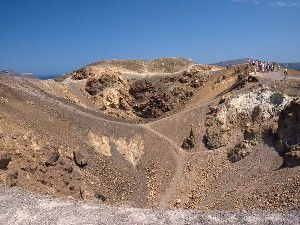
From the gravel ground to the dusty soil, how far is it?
5719 mm

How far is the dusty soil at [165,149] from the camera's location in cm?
3117

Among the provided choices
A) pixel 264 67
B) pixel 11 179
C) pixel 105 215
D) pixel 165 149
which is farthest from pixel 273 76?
pixel 105 215

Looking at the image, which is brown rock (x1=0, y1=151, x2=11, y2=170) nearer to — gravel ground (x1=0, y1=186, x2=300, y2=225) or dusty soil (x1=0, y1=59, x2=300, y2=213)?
dusty soil (x1=0, y1=59, x2=300, y2=213)

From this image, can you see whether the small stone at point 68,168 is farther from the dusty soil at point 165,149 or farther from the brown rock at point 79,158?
the brown rock at point 79,158

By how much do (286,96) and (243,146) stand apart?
752 centimetres

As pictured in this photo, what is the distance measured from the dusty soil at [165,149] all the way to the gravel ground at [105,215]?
5719 millimetres

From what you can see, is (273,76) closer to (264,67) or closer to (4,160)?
(264,67)

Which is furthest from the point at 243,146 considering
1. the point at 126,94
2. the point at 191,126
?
the point at 126,94

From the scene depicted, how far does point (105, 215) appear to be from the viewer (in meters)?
20.5

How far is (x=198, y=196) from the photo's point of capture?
3703cm

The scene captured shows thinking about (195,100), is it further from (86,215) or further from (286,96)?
(86,215)

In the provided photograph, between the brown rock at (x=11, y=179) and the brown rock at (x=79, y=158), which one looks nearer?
the brown rock at (x=11, y=179)

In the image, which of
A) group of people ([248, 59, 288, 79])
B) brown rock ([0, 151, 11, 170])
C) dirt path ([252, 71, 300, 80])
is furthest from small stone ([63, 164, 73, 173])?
group of people ([248, 59, 288, 79])

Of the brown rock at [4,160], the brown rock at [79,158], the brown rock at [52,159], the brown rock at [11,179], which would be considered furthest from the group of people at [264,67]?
the brown rock at [11,179]
